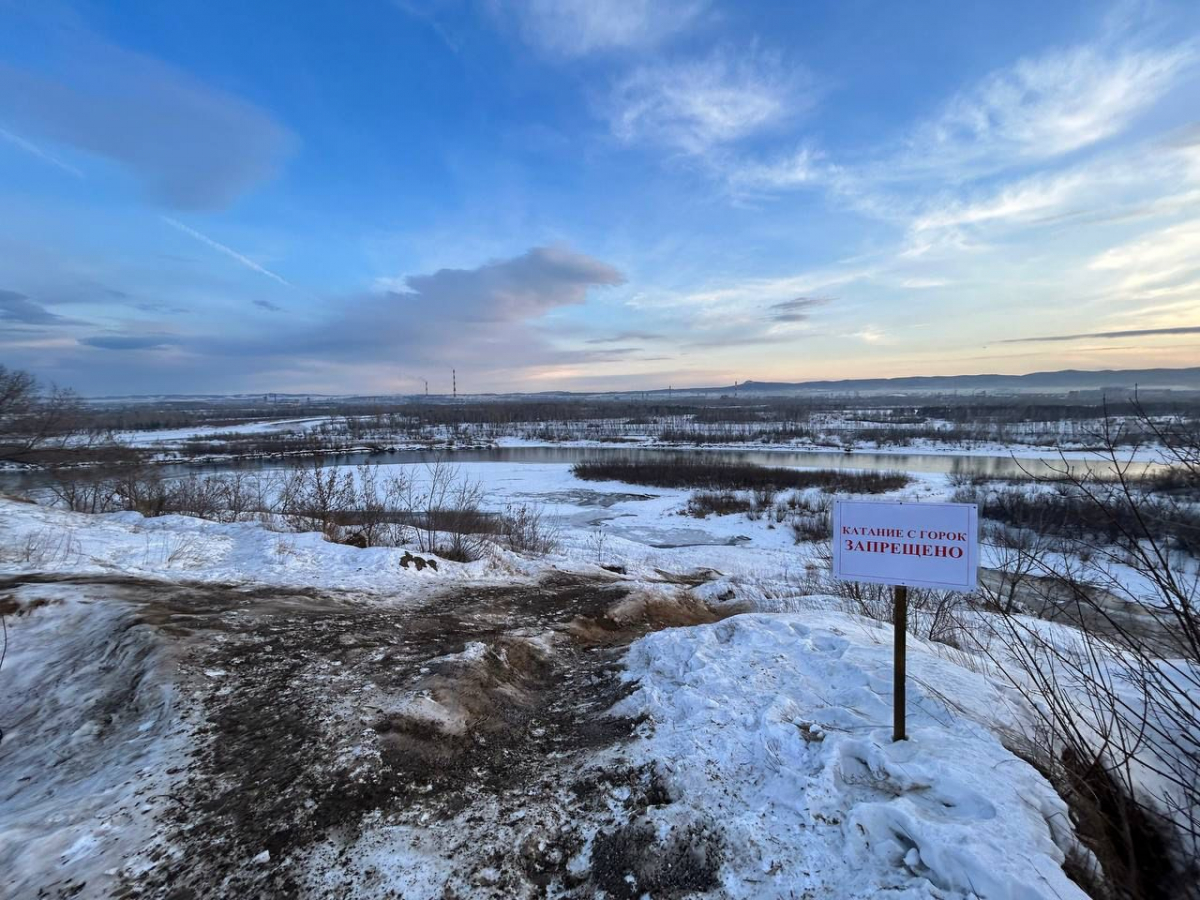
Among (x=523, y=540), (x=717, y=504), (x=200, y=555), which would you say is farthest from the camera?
(x=717, y=504)

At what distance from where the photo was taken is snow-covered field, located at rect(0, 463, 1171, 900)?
2.34m

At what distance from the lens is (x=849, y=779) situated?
2.83 meters

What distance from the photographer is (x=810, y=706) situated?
3623mm

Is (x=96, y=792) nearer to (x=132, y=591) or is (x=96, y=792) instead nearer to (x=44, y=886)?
(x=44, y=886)

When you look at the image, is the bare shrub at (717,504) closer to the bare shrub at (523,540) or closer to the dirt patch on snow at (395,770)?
the bare shrub at (523,540)

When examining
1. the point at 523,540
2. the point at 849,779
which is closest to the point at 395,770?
the point at 849,779

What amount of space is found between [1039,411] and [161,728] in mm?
120103

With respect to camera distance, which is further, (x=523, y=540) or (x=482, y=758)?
(x=523, y=540)

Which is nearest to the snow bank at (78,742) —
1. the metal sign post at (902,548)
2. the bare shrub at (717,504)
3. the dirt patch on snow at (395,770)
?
the dirt patch on snow at (395,770)

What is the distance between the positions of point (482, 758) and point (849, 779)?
2.08 meters

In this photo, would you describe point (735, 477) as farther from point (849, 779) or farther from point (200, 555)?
point (849, 779)

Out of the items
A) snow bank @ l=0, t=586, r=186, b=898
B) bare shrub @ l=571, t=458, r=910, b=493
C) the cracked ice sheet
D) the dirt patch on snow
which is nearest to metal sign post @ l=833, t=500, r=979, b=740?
the cracked ice sheet

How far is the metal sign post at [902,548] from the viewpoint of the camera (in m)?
2.81

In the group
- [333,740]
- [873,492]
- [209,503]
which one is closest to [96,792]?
[333,740]
